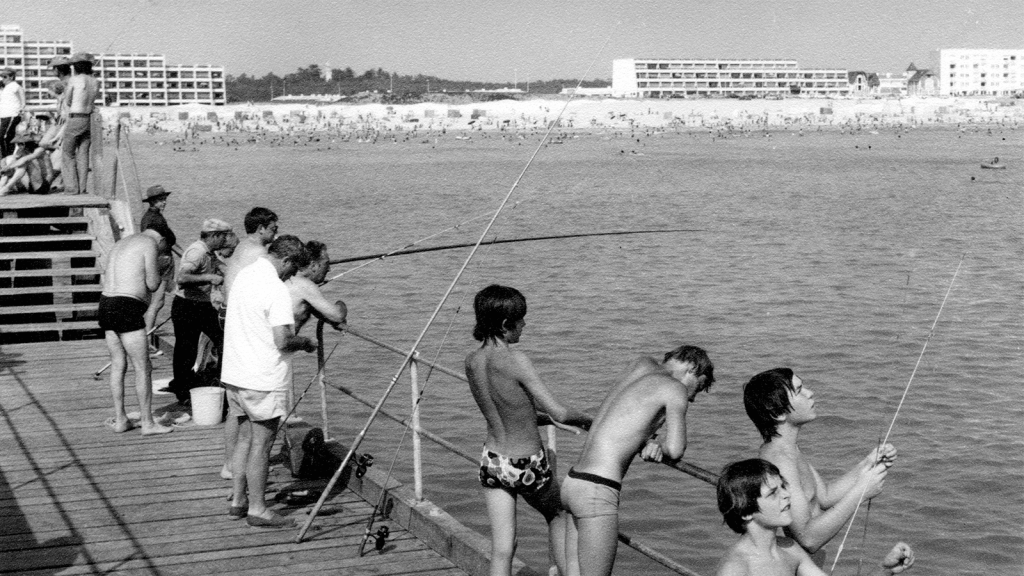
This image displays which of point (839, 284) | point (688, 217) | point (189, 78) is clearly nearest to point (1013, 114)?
point (189, 78)

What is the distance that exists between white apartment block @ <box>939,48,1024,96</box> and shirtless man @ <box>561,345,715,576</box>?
604 ft

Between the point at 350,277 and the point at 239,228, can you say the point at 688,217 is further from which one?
the point at 350,277

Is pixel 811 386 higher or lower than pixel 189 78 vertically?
lower

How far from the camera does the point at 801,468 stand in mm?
3730

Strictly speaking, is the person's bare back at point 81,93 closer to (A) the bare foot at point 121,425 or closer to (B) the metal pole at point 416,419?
(A) the bare foot at point 121,425

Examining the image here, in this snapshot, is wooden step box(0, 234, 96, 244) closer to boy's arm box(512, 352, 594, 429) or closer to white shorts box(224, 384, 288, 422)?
white shorts box(224, 384, 288, 422)

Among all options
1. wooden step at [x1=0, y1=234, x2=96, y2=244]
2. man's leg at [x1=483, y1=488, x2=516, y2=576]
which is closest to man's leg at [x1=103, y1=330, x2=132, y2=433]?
man's leg at [x1=483, y1=488, x2=516, y2=576]

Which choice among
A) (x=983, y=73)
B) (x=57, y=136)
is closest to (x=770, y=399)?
(x=57, y=136)

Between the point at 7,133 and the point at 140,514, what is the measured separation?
10.4 m

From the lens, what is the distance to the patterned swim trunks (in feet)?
14.6

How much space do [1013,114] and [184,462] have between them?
17903cm

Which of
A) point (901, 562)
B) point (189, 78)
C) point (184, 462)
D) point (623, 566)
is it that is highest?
point (189, 78)

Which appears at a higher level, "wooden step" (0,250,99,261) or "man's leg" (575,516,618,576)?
"wooden step" (0,250,99,261)

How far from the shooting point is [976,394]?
15.6m
